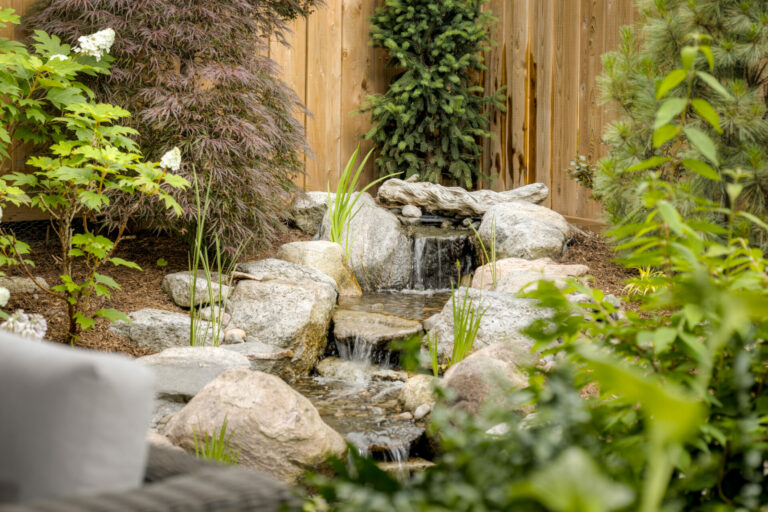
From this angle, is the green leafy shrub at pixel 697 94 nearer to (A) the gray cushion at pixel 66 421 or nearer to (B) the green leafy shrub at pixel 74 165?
(B) the green leafy shrub at pixel 74 165

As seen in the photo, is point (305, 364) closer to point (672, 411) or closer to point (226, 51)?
point (226, 51)

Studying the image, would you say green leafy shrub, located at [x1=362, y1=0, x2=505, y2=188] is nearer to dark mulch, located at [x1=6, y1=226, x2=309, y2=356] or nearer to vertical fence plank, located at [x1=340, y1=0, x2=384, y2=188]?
vertical fence plank, located at [x1=340, y1=0, x2=384, y2=188]

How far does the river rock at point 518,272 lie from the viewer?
13.4 ft

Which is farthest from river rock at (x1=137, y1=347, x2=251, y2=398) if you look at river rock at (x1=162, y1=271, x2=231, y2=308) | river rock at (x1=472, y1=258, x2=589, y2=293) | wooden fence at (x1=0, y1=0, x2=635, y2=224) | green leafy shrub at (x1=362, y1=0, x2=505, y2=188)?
green leafy shrub at (x1=362, y1=0, x2=505, y2=188)

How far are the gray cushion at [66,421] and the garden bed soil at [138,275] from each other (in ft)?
8.77

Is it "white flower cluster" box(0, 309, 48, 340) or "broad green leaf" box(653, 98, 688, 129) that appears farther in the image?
"white flower cluster" box(0, 309, 48, 340)

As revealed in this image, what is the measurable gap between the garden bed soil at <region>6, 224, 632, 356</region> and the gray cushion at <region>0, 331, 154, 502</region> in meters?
2.67

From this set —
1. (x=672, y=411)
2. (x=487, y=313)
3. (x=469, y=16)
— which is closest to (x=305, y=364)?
(x=487, y=313)

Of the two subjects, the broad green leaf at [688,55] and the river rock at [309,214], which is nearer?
the broad green leaf at [688,55]

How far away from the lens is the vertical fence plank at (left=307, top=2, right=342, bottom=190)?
263 inches

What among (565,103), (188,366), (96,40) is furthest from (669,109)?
(565,103)

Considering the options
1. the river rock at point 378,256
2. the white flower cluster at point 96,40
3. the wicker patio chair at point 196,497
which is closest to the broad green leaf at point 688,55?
the wicker patio chair at point 196,497

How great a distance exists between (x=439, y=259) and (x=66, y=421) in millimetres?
4662

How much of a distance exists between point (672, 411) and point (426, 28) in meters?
6.24
